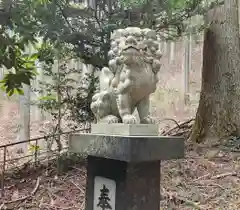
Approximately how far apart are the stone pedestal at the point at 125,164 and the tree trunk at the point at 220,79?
298 centimetres

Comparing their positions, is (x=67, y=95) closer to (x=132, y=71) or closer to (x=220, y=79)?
(x=220, y=79)

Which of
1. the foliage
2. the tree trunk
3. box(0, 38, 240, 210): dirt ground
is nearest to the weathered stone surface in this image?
box(0, 38, 240, 210): dirt ground

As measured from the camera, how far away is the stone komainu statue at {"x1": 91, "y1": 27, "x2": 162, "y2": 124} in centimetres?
241

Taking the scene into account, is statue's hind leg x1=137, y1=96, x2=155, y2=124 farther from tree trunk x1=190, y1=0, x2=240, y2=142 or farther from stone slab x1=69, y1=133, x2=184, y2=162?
tree trunk x1=190, y1=0, x2=240, y2=142

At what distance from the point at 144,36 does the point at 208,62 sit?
3.32m

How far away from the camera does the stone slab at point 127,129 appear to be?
91.2 inches

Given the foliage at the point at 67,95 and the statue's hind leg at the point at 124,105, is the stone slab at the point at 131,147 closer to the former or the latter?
the statue's hind leg at the point at 124,105

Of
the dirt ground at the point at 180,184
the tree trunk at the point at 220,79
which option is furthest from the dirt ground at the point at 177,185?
the tree trunk at the point at 220,79

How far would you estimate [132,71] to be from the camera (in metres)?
2.43

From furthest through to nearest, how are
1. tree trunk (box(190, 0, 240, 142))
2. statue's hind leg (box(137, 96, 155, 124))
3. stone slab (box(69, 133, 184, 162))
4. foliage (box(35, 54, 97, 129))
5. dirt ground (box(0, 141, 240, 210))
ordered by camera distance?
1. tree trunk (box(190, 0, 240, 142))
2. foliage (box(35, 54, 97, 129))
3. dirt ground (box(0, 141, 240, 210))
4. statue's hind leg (box(137, 96, 155, 124))
5. stone slab (box(69, 133, 184, 162))

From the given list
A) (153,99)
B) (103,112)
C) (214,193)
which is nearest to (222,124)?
(214,193)

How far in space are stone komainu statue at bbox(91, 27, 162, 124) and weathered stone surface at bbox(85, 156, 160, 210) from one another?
0.32 metres

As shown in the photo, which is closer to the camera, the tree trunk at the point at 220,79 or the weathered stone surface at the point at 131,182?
the weathered stone surface at the point at 131,182

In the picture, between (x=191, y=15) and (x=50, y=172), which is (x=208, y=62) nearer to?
(x=191, y=15)
